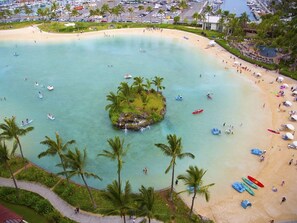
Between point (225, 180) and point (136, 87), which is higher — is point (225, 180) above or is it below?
below

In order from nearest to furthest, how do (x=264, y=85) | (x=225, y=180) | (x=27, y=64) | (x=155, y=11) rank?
(x=225, y=180) < (x=264, y=85) < (x=27, y=64) < (x=155, y=11)

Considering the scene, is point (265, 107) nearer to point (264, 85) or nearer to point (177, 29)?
point (264, 85)

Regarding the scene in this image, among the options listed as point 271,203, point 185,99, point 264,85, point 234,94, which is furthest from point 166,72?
point 271,203

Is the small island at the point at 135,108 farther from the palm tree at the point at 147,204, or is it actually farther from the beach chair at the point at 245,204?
the palm tree at the point at 147,204

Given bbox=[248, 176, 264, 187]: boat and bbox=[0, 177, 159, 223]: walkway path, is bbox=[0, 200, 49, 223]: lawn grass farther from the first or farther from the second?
bbox=[248, 176, 264, 187]: boat

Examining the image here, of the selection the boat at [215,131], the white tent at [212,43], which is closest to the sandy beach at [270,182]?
the boat at [215,131]

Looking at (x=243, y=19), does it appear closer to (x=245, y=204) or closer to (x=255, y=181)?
(x=255, y=181)
